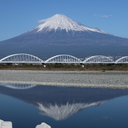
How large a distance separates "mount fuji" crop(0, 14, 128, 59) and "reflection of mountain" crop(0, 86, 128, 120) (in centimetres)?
12336

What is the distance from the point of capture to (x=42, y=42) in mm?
162250

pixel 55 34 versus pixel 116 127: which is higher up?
pixel 55 34

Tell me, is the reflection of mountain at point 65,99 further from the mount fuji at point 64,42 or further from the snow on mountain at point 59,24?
the snow on mountain at point 59,24

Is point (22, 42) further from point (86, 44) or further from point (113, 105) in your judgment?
point (113, 105)

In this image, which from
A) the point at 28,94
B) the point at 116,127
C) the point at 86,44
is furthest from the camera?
the point at 86,44

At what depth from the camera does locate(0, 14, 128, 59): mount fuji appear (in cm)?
14800

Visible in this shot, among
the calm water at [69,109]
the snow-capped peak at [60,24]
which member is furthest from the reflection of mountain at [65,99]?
the snow-capped peak at [60,24]

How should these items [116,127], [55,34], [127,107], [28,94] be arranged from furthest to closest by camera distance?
[55,34]
[28,94]
[127,107]
[116,127]

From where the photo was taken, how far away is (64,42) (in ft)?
531

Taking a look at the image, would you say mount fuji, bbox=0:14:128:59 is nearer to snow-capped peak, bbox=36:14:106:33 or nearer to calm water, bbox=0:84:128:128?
snow-capped peak, bbox=36:14:106:33

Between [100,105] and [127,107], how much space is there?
1.18 meters

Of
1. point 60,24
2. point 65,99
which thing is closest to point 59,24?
point 60,24

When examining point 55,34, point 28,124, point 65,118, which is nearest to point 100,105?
point 65,118

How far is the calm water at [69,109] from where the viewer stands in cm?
765
